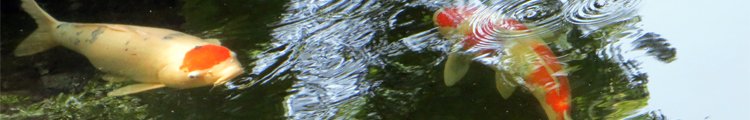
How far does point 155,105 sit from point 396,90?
0.62 meters

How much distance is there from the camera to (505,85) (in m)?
2.31

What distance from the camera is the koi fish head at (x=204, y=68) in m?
2.15

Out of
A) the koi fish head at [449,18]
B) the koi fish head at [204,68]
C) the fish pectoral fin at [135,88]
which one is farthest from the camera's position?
the koi fish head at [449,18]

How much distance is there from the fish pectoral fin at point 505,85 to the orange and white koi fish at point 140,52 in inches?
25.7

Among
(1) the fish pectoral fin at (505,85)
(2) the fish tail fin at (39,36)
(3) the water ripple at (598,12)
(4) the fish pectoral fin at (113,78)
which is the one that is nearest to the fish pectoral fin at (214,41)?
(4) the fish pectoral fin at (113,78)

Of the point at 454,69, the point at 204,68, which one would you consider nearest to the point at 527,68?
the point at 454,69

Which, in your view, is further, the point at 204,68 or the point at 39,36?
the point at 39,36

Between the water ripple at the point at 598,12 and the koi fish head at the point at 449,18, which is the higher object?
the koi fish head at the point at 449,18

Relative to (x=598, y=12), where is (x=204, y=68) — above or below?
above

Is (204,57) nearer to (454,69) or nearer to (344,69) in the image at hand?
(344,69)

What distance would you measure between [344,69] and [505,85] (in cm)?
43

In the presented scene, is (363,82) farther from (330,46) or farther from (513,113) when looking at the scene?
(513,113)

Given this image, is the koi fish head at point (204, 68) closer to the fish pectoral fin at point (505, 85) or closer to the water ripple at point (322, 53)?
the water ripple at point (322, 53)

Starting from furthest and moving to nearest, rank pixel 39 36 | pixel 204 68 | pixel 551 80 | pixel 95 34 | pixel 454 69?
pixel 39 36 < pixel 95 34 < pixel 454 69 < pixel 551 80 < pixel 204 68
